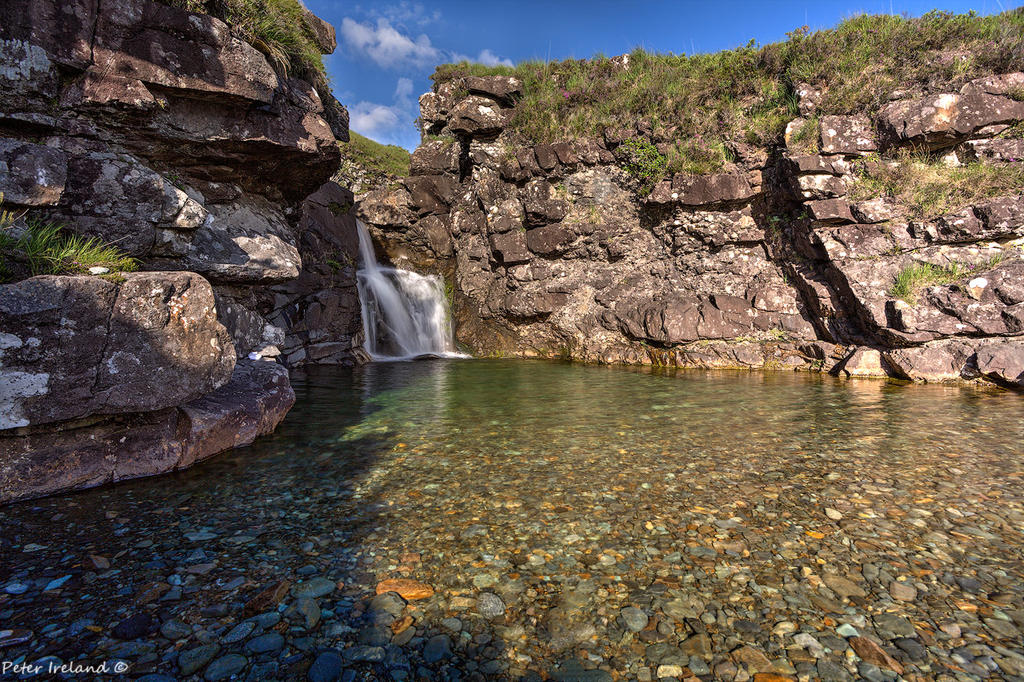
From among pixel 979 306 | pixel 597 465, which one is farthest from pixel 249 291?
pixel 979 306

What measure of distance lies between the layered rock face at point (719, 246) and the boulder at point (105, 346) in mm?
14413

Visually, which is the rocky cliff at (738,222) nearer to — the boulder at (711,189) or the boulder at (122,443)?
the boulder at (711,189)

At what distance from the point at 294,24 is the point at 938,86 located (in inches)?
730

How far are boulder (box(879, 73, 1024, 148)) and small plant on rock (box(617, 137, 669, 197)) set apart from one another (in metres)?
7.14

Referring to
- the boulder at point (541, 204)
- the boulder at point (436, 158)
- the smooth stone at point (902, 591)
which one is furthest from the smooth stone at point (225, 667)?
the boulder at point (436, 158)

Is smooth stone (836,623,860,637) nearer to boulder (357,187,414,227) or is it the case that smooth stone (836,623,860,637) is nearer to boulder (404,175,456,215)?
boulder (357,187,414,227)

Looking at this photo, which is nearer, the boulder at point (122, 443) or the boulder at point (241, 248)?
the boulder at point (122, 443)

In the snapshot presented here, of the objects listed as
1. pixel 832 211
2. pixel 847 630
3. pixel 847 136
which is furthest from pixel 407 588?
pixel 847 136

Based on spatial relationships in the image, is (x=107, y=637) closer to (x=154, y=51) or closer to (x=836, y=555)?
(x=836, y=555)

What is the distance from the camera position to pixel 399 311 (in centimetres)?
1911

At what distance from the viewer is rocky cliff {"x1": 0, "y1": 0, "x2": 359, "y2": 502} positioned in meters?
4.22

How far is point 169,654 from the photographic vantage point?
2.31 meters

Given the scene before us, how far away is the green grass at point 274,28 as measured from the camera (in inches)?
314

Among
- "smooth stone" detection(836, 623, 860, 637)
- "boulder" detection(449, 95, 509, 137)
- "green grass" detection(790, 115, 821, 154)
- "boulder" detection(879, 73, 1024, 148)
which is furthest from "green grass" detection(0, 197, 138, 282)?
"boulder" detection(879, 73, 1024, 148)
